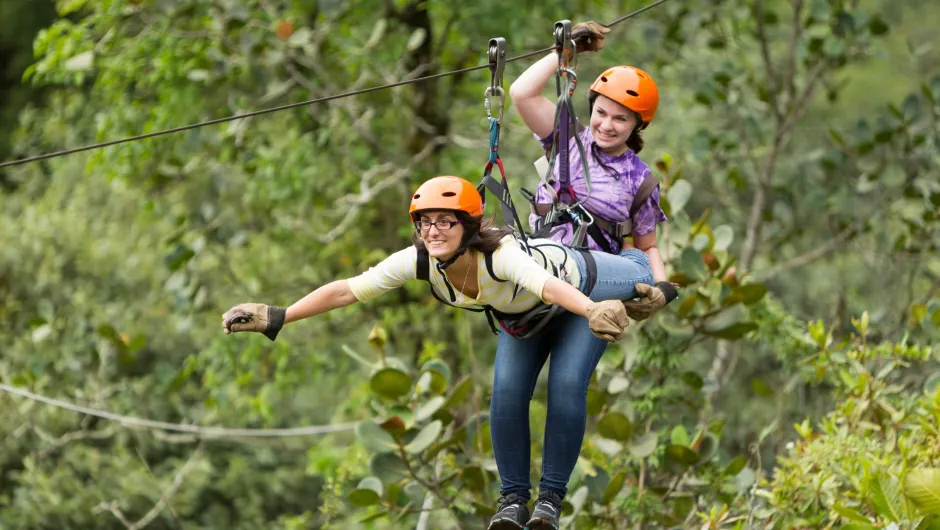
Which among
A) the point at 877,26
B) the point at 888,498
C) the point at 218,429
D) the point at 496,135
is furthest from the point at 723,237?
the point at 218,429

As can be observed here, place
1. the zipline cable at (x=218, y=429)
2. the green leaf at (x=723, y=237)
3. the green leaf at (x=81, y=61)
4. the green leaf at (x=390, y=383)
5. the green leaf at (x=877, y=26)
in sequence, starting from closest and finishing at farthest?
the zipline cable at (x=218, y=429) → the green leaf at (x=390, y=383) → the green leaf at (x=723, y=237) → the green leaf at (x=81, y=61) → the green leaf at (x=877, y=26)

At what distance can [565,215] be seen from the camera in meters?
4.25

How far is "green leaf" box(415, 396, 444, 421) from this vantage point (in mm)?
5566

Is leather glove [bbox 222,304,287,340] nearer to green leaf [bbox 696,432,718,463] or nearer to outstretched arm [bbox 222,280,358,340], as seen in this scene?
outstretched arm [bbox 222,280,358,340]

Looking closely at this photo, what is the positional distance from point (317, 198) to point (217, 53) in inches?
57.7

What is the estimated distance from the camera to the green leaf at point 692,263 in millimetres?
5688

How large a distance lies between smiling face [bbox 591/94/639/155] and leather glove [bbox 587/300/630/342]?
34.3 inches

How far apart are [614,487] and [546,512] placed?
66.9 inches

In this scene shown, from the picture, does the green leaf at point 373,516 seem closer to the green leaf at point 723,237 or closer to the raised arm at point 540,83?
the green leaf at point 723,237

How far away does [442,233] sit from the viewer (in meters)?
3.78

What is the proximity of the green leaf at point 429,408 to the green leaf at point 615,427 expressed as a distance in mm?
765

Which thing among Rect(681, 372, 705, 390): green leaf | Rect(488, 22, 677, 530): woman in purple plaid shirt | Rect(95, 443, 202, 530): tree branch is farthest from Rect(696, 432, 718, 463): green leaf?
Rect(95, 443, 202, 530): tree branch

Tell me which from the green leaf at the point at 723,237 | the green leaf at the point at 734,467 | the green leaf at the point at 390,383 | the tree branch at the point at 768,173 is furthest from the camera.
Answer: the tree branch at the point at 768,173

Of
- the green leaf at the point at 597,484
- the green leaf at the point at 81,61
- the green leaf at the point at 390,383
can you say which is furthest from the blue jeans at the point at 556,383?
the green leaf at the point at 81,61
